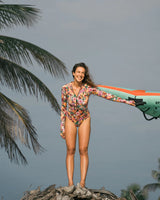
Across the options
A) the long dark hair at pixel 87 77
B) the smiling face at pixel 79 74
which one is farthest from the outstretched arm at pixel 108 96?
the smiling face at pixel 79 74

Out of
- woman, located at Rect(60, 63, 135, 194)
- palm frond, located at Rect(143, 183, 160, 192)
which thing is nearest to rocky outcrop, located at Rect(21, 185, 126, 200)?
woman, located at Rect(60, 63, 135, 194)

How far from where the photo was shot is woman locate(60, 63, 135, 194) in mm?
6477

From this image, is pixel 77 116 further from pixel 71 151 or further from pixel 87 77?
pixel 87 77

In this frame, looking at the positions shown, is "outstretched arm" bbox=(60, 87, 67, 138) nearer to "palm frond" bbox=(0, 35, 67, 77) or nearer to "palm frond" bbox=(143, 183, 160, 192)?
"palm frond" bbox=(0, 35, 67, 77)

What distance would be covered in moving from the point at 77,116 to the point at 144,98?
45.1 inches

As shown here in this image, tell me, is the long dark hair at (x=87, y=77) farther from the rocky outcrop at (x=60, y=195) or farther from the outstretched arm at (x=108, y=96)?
the rocky outcrop at (x=60, y=195)

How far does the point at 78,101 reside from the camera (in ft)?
21.1

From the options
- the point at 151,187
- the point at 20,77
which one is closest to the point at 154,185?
the point at 151,187

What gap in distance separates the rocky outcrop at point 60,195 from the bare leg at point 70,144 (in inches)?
13.5

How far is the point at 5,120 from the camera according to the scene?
1012 cm

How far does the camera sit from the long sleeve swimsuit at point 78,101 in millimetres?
6461

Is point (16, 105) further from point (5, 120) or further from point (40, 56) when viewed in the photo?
point (40, 56)

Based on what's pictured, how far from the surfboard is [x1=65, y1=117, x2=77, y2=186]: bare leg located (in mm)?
815

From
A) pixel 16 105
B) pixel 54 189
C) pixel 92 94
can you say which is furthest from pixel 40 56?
pixel 54 189
